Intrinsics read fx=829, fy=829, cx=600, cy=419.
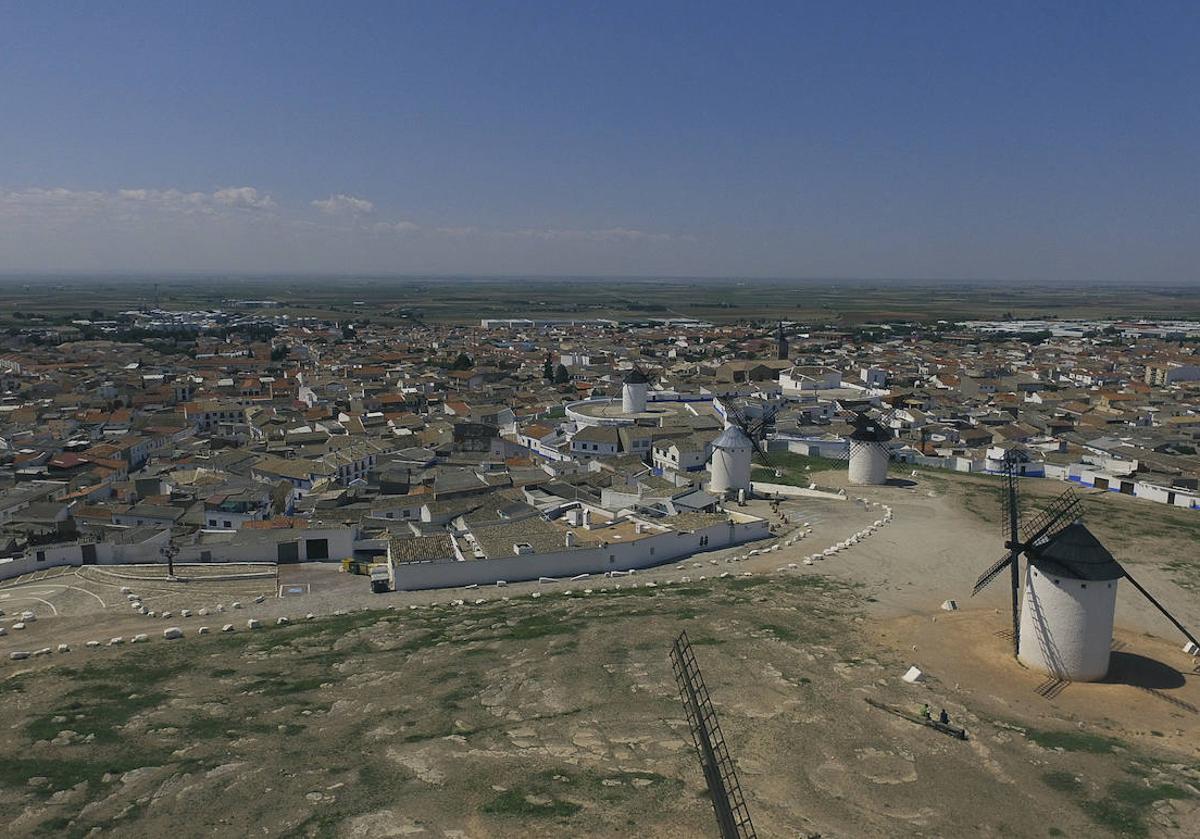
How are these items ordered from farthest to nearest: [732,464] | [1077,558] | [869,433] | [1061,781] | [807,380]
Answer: [807,380] < [869,433] < [732,464] < [1077,558] < [1061,781]

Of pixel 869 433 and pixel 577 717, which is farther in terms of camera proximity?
pixel 869 433

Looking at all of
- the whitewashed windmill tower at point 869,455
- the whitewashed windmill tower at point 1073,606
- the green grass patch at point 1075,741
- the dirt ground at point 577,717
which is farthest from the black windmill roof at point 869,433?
the green grass patch at point 1075,741

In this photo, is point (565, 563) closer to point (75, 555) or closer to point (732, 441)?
point (732, 441)

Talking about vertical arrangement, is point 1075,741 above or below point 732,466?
below

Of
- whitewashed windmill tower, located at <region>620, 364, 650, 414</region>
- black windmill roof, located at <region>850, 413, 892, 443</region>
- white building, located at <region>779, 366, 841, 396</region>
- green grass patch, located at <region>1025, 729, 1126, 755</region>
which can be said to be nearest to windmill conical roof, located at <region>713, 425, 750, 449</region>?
black windmill roof, located at <region>850, 413, 892, 443</region>

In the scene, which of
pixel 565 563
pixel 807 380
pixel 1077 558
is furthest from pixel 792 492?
pixel 807 380

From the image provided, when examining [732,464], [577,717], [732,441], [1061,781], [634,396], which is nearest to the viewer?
[1061,781]

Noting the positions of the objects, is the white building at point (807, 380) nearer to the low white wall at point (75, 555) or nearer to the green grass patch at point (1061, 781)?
the low white wall at point (75, 555)
